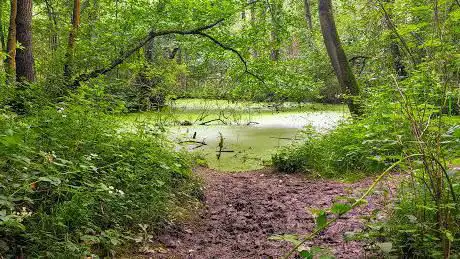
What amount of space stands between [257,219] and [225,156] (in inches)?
116

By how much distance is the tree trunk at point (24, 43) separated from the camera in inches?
202

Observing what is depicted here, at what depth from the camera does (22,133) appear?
2.11 meters

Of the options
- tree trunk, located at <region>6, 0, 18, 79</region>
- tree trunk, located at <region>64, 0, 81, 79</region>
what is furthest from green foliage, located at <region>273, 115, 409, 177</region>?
tree trunk, located at <region>6, 0, 18, 79</region>

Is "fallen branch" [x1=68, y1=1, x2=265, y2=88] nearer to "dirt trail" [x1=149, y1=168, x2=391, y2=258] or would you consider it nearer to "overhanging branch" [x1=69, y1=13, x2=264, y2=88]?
"overhanging branch" [x1=69, y1=13, x2=264, y2=88]

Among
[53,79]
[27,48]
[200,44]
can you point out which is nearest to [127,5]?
[200,44]

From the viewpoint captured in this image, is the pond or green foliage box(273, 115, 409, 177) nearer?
green foliage box(273, 115, 409, 177)

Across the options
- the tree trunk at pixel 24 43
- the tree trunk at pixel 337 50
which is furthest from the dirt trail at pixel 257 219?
the tree trunk at pixel 24 43

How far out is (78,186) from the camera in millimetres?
2264

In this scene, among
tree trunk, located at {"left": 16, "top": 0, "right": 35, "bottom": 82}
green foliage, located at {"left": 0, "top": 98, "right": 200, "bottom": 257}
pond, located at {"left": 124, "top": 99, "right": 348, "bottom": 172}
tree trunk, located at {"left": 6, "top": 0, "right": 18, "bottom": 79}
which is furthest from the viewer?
pond, located at {"left": 124, "top": 99, "right": 348, "bottom": 172}

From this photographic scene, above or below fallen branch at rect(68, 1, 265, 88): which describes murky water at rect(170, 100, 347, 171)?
below

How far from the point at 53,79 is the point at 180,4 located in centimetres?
373

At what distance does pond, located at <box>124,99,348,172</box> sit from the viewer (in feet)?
19.1

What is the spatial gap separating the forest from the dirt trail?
0.06ft

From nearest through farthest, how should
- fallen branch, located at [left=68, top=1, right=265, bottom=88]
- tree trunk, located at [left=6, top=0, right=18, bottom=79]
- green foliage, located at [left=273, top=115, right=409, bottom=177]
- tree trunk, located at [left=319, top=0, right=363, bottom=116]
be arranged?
green foliage, located at [left=273, top=115, right=409, bottom=177] → tree trunk, located at [left=6, top=0, right=18, bottom=79] → fallen branch, located at [left=68, top=1, right=265, bottom=88] → tree trunk, located at [left=319, top=0, right=363, bottom=116]
